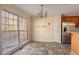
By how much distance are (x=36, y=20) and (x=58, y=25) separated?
62.7 inches

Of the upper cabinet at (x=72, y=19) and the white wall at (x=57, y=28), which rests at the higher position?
the upper cabinet at (x=72, y=19)

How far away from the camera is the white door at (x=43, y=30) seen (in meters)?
7.88

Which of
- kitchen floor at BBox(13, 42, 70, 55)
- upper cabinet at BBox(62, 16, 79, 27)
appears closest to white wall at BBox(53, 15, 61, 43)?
upper cabinet at BBox(62, 16, 79, 27)

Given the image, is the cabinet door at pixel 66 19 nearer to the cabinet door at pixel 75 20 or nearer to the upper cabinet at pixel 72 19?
the upper cabinet at pixel 72 19

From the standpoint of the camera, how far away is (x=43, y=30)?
26.2 ft

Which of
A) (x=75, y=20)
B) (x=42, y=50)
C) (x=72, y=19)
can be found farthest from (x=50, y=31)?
(x=42, y=50)

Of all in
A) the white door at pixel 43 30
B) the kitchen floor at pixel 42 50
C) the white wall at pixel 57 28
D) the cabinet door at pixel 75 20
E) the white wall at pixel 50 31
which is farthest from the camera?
the white door at pixel 43 30

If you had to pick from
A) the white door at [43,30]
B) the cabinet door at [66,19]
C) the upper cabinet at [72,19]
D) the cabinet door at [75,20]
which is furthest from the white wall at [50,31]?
the cabinet door at [75,20]

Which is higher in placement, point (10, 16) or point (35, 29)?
point (10, 16)

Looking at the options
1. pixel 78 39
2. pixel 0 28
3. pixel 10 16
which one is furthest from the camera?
pixel 10 16

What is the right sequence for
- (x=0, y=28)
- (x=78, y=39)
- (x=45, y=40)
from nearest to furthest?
(x=0, y=28), (x=78, y=39), (x=45, y=40)
